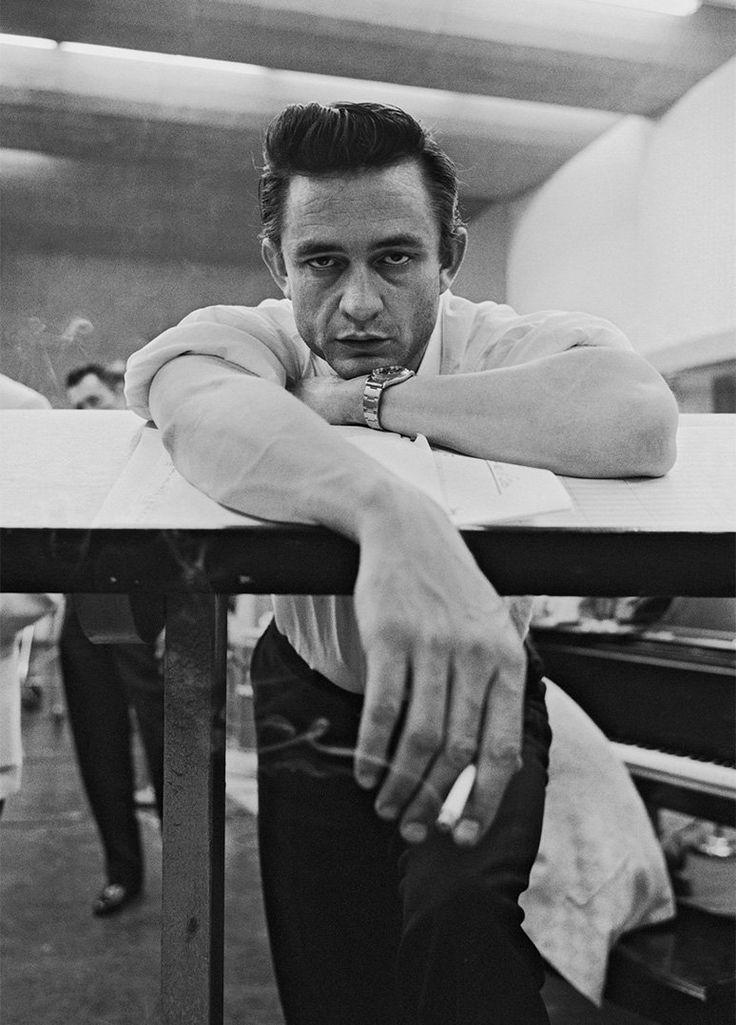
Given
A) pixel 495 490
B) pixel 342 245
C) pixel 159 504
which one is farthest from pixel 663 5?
pixel 159 504

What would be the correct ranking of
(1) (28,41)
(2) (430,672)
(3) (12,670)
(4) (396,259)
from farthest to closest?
(3) (12,670) → (1) (28,41) → (4) (396,259) → (2) (430,672)

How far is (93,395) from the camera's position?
0.86 metres

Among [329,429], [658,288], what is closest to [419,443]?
[329,429]

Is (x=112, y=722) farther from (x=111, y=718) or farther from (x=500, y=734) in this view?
(x=500, y=734)

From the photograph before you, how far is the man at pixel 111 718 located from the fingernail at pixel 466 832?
0.39 m

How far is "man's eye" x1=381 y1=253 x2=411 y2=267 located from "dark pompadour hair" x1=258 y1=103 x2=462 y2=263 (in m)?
0.07

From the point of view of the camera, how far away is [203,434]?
611 millimetres

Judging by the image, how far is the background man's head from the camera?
0.83m

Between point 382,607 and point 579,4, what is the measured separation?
0.60 meters

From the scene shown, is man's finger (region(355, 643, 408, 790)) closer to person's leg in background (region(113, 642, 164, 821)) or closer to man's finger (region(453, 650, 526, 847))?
man's finger (region(453, 650, 526, 847))

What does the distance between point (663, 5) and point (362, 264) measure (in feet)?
1.35

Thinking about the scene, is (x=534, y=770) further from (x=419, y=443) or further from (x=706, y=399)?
(x=706, y=399)

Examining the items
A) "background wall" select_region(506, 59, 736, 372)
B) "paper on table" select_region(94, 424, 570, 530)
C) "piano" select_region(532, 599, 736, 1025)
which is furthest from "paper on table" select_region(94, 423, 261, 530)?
"piano" select_region(532, 599, 736, 1025)

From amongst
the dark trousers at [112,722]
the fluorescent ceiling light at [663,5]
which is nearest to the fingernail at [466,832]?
the dark trousers at [112,722]
